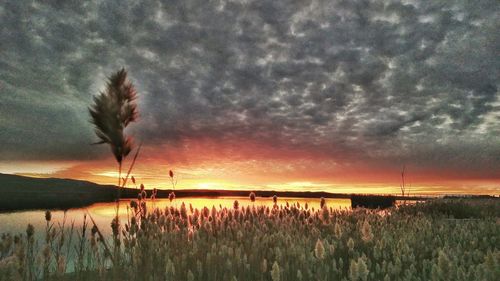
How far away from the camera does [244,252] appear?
655cm

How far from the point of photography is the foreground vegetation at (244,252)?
529cm

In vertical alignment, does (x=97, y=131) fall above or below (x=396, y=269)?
above

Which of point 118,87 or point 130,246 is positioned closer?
point 118,87

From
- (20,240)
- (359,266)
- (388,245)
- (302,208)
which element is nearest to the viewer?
(359,266)

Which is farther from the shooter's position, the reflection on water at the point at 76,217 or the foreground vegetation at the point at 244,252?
the reflection on water at the point at 76,217

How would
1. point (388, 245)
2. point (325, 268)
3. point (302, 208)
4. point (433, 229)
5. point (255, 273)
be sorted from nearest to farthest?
point (325, 268) → point (255, 273) → point (388, 245) → point (433, 229) → point (302, 208)

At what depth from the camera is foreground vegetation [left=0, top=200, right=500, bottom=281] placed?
5.29 m

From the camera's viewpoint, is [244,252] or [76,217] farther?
[76,217]

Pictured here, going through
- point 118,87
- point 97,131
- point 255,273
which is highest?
point 118,87

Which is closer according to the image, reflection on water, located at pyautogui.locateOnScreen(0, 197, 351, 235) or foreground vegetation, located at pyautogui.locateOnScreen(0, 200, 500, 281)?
foreground vegetation, located at pyautogui.locateOnScreen(0, 200, 500, 281)

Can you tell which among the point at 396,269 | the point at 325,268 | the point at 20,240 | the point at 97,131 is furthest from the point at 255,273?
the point at 20,240

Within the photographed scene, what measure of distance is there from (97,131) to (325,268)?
11.4ft

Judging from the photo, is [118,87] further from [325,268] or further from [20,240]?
[325,268]

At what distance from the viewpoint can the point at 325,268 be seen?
17.2 ft
